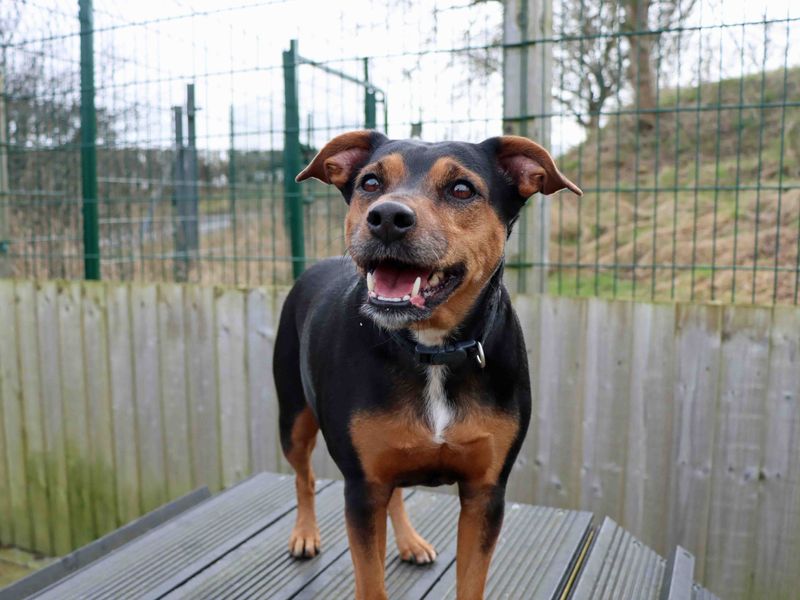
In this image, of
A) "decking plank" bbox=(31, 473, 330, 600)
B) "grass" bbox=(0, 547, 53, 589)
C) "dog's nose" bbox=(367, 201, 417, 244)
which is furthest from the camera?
"grass" bbox=(0, 547, 53, 589)

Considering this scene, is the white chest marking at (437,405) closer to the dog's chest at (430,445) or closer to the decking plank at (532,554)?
the dog's chest at (430,445)

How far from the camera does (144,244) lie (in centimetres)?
575

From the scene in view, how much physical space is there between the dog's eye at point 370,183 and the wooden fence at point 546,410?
6.40 ft

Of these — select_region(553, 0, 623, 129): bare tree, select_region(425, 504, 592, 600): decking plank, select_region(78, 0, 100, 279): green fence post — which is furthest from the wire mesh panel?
select_region(78, 0, 100, 279): green fence post

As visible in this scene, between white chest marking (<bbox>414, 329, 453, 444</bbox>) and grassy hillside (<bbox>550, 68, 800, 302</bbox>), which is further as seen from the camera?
grassy hillside (<bbox>550, 68, 800, 302</bbox>)

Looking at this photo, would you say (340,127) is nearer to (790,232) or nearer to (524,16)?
(524,16)

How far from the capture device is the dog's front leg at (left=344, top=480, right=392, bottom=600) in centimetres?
210

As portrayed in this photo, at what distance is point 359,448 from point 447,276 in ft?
1.86

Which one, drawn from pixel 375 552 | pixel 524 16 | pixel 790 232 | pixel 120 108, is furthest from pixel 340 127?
pixel 790 232

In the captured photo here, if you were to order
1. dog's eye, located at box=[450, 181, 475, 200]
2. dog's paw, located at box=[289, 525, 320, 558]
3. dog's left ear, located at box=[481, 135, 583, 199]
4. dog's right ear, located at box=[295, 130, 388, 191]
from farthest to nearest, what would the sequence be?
dog's paw, located at box=[289, 525, 320, 558] < dog's right ear, located at box=[295, 130, 388, 191] < dog's left ear, located at box=[481, 135, 583, 199] < dog's eye, located at box=[450, 181, 475, 200]

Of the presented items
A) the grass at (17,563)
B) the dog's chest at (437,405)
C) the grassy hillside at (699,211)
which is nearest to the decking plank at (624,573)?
the dog's chest at (437,405)

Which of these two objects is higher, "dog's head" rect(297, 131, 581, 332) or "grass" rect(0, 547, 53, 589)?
"dog's head" rect(297, 131, 581, 332)

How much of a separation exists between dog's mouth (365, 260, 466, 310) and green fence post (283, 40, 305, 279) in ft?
8.42

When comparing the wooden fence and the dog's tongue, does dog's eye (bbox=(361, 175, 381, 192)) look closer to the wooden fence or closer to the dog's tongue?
the dog's tongue
